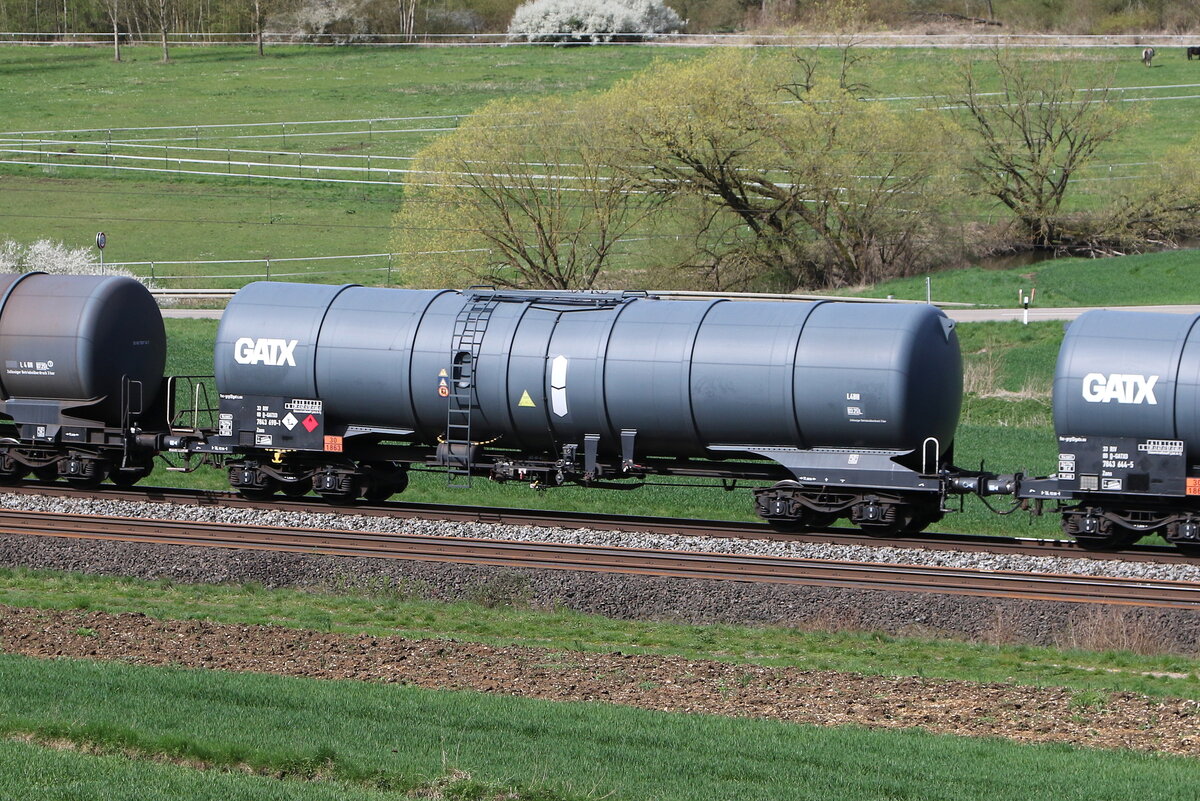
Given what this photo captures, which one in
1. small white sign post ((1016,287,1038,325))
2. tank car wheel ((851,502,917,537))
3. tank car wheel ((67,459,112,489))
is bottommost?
tank car wheel ((67,459,112,489))

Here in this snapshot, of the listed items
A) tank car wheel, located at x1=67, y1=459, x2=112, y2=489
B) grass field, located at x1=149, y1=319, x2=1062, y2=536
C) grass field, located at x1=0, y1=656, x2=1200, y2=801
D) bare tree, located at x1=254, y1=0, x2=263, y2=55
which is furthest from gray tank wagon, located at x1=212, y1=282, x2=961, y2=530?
bare tree, located at x1=254, y1=0, x2=263, y2=55

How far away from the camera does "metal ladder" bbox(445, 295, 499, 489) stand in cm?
2277

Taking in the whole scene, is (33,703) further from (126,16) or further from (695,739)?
(126,16)

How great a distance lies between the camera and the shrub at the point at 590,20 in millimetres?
101250

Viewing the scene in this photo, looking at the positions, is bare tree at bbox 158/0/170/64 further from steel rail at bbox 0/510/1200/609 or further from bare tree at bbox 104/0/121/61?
steel rail at bbox 0/510/1200/609

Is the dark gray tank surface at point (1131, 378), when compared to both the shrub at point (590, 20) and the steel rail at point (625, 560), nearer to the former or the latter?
the steel rail at point (625, 560)

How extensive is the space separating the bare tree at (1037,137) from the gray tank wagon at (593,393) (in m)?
41.1

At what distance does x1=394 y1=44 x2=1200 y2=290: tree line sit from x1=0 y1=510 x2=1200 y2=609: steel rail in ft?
95.6

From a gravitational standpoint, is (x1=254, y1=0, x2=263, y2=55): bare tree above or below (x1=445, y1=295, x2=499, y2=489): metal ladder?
above

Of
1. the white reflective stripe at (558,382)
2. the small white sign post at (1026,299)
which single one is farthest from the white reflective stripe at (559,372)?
the small white sign post at (1026,299)

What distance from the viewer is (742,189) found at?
55844 mm

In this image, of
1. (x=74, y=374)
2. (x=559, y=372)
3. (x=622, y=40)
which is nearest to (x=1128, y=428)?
(x=559, y=372)

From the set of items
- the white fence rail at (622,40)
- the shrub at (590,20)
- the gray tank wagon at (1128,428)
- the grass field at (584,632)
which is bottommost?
the grass field at (584,632)

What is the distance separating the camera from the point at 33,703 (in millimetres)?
11250
